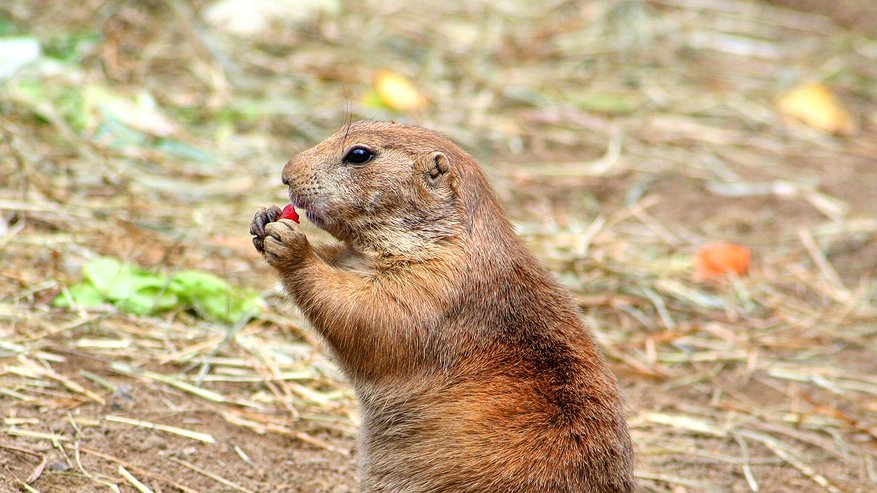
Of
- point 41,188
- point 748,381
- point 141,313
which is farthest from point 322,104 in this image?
point 748,381

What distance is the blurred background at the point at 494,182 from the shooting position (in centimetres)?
467

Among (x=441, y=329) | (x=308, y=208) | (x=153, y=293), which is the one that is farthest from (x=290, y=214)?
(x=153, y=293)

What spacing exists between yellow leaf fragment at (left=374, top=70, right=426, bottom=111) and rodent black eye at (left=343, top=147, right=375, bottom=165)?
14.6ft

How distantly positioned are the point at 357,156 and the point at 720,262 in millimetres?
3813

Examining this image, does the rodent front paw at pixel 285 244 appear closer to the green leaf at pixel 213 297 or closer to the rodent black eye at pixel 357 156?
the rodent black eye at pixel 357 156

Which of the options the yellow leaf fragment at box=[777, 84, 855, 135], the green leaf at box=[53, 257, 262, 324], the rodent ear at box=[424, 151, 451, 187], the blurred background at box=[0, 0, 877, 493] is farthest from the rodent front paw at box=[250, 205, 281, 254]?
the yellow leaf fragment at box=[777, 84, 855, 135]

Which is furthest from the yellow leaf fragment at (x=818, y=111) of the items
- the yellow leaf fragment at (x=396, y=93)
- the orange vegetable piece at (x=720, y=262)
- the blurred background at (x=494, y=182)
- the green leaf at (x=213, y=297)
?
the green leaf at (x=213, y=297)

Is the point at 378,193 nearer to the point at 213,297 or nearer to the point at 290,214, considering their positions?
the point at 290,214

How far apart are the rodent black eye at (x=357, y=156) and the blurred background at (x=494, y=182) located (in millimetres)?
394

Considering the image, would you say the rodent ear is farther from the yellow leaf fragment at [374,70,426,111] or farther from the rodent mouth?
the yellow leaf fragment at [374,70,426,111]

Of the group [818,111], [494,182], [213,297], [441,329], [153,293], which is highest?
[441,329]

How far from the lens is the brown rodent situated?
3.51 m

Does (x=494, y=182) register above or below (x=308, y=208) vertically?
below

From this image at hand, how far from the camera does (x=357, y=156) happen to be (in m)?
4.00
